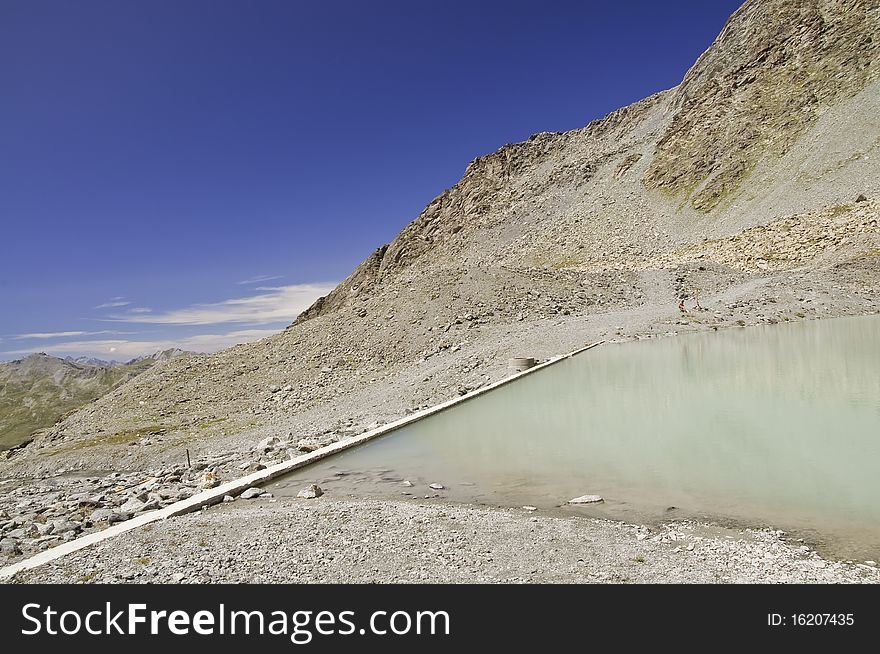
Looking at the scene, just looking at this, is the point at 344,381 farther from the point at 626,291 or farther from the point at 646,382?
the point at 626,291

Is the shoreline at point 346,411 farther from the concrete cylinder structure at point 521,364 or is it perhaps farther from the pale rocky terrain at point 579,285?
the concrete cylinder structure at point 521,364

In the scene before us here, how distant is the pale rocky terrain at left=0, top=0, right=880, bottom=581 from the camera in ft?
45.0

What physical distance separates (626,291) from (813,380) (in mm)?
21919

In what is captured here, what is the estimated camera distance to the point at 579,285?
32.9m

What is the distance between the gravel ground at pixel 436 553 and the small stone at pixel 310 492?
2.98 feet

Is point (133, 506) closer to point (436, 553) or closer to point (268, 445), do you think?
point (268, 445)

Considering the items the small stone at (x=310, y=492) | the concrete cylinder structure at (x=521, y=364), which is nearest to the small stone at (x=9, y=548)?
the small stone at (x=310, y=492)

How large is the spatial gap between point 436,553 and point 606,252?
59637 millimetres

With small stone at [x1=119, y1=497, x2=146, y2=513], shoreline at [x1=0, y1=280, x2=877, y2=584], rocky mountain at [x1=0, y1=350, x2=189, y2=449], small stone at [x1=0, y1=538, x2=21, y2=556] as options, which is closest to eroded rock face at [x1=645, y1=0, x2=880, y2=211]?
shoreline at [x1=0, y1=280, x2=877, y2=584]

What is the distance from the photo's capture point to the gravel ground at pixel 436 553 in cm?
435

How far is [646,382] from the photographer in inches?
557

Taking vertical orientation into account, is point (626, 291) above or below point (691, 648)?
above

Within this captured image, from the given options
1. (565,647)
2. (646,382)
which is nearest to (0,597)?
(565,647)

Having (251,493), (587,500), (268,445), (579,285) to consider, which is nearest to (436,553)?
(587,500)
